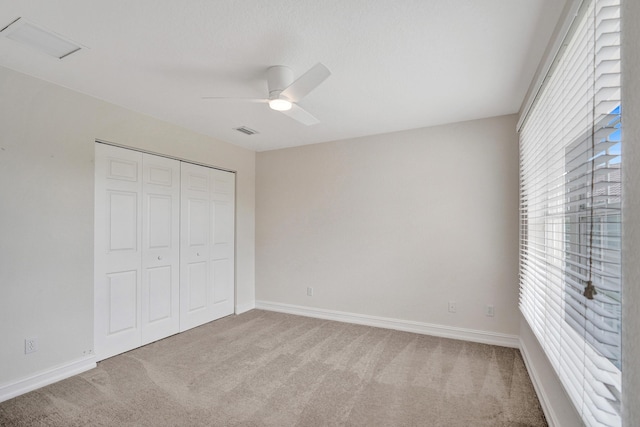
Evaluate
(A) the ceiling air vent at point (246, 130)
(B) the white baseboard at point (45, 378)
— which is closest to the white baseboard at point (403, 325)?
(B) the white baseboard at point (45, 378)

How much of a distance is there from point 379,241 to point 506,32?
2567 mm

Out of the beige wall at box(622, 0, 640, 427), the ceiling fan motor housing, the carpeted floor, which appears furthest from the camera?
the ceiling fan motor housing

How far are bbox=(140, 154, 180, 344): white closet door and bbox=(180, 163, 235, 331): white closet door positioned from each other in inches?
4.0

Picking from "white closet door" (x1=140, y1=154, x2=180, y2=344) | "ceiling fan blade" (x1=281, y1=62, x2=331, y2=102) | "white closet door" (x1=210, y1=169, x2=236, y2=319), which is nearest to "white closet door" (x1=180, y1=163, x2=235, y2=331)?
"white closet door" (x1=210, y1=169, x2=236, y2=319)

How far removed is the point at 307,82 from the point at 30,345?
117 inches

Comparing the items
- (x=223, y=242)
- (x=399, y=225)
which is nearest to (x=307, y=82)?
(x=399, y=225)

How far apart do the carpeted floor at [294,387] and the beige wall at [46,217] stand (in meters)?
0.41

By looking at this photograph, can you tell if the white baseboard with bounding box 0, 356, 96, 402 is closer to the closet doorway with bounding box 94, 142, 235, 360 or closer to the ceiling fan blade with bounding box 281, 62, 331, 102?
the closet doorway with bounding box 94, 142, 235, 360

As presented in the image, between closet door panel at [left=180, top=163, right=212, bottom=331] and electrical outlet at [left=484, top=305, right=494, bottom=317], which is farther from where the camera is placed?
closet door panel at [left=180, top=163, right=212, bottom=331]

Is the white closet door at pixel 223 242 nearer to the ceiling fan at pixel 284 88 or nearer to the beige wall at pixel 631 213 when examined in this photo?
the ceiling fan at pixel 284 88

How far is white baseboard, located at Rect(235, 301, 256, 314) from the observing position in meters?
4.48

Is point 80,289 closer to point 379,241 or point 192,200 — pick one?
point 192,200

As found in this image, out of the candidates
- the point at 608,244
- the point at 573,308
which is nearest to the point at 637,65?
the point at 608,244

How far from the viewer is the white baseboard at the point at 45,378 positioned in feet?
7.46
